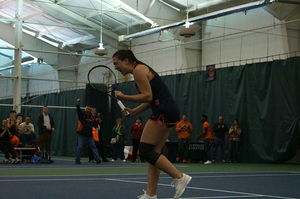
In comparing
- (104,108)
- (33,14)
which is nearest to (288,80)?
(104,108)

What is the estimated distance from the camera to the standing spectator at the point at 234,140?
51.2 feet

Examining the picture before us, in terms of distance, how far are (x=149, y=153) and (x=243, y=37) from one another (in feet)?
50.5

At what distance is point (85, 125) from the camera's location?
1296 centimetres

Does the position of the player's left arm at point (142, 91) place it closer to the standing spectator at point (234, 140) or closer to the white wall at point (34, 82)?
the standing spectator at point (234, 140)

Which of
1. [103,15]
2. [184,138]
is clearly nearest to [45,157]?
[184,138]

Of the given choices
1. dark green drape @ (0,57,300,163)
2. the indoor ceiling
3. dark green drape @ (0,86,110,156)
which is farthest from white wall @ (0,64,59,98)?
dark green drape @ (0,57,300,163)

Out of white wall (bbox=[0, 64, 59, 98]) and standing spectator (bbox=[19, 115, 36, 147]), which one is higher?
white wall (bbox=[0, 64, 59, 98])

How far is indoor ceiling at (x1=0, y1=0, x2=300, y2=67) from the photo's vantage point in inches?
754

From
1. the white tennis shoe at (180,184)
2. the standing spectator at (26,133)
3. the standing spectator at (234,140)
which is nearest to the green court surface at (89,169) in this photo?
the standing spectator at (26,133)

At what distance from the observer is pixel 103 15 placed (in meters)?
23.1

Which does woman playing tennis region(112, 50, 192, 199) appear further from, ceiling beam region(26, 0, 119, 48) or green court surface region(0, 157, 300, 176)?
ceiling beam region(26, 0, 119, 48)

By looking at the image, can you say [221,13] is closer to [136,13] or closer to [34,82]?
[136,13]

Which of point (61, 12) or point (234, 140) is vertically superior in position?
point (61, 12)

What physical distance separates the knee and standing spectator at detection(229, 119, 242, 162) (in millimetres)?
11648
